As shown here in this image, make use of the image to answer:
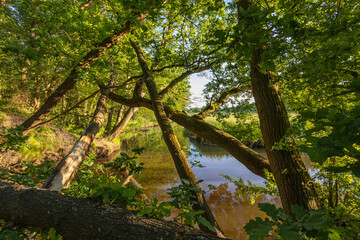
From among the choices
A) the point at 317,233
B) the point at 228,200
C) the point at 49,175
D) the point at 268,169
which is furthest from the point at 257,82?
the point at 228,200

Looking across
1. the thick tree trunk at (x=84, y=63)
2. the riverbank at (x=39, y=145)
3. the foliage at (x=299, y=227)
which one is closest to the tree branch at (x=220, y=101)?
the thick tree trunk at (x=84, y=63)

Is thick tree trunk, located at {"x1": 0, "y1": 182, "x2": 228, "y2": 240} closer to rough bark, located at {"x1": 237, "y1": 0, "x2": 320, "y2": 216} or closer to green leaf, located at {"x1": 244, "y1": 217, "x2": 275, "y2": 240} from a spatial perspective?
green leaf, located at {"x1": 244, "y1": 217, "x2": 275, "y2": 240}

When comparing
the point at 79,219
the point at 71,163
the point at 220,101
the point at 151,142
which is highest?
the point at 220,101

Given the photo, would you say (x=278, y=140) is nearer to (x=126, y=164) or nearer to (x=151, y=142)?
(x=126, y=164)

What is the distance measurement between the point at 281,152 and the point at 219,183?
695 centimetres

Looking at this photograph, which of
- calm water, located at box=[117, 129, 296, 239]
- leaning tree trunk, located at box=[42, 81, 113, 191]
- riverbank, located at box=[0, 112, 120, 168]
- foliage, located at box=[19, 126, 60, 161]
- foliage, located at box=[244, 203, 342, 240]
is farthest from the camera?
foliage, located at box=[19, 126, 60, 161]

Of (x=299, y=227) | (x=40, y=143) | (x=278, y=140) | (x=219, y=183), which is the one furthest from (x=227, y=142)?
(x=40, y=143)

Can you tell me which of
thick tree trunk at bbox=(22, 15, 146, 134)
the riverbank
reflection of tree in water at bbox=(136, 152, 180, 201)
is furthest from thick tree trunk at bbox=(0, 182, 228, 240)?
reflection of tree in water at bbox=(136, 152, 180, 201)

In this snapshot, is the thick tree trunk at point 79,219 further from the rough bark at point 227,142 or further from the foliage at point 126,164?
the rough bark at point 227,142

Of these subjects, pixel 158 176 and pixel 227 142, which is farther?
pixel 158 176

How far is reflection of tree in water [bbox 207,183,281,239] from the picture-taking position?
532 centimetres

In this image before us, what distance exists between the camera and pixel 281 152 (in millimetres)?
2273

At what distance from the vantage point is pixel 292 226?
739 millimetres

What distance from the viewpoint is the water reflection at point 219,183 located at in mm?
5723
